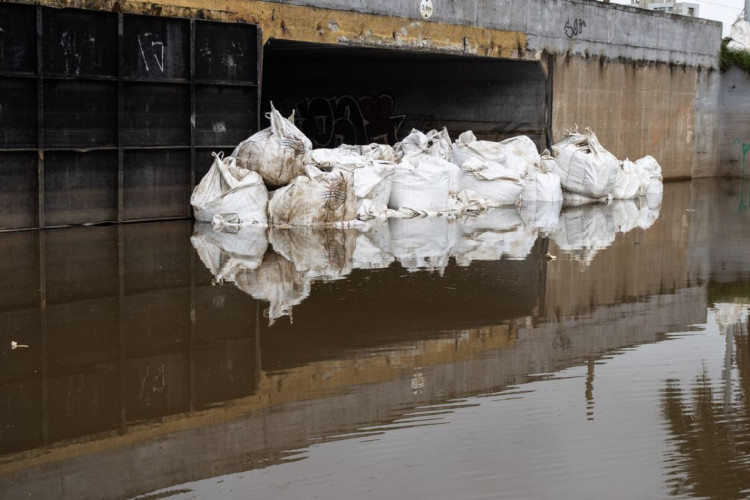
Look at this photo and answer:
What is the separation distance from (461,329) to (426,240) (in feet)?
14.4

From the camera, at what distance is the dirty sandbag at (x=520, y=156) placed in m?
15.5

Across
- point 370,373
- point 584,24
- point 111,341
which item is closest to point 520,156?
point 584,24

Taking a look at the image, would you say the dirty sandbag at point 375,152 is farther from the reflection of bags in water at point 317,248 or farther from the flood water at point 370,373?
the flood water at point 370,373

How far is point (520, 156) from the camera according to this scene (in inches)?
617

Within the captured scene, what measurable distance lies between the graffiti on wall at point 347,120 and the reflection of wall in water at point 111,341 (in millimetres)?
12666

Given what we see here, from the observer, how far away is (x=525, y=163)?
15625 millimetres

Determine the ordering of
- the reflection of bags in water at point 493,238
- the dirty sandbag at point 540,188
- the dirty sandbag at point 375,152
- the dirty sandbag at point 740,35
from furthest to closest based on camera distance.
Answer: the dirty sandbag at point 740,35 < the dirty sandbag at point 540,188 < the dirty sandbag at point 375,152 < the reflection of bags in water at point 493,238

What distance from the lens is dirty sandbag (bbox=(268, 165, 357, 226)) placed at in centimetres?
1153

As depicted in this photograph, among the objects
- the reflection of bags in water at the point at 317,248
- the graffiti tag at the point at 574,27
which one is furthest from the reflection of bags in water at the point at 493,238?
the graffiti tag at the point at 574,27

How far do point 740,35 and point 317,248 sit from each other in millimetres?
18508

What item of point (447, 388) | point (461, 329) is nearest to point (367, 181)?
point (461, 329)

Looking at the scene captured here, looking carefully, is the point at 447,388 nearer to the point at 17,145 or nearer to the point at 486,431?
the point at 486,431

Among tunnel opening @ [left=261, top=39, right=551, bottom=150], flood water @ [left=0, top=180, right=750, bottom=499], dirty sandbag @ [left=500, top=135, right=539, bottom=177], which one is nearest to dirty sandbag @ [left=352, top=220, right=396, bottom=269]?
flood water @ [left=0, top=180, right=750, bottom=499]

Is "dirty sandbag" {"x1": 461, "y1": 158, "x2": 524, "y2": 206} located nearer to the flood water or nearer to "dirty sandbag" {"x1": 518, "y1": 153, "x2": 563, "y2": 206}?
"dirty sandbag" {"x1": 518, "y1": 153, "x2": 563, "y2": 206}
